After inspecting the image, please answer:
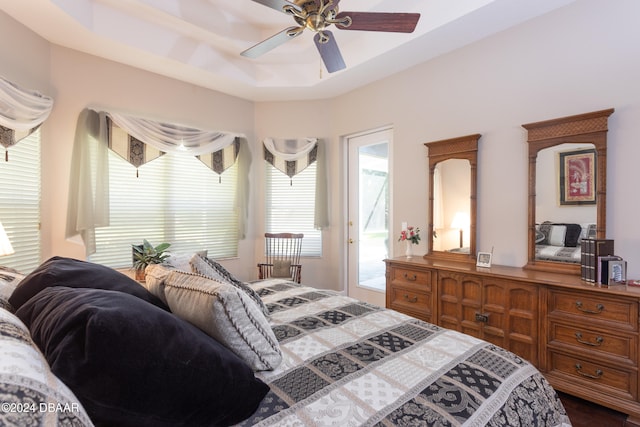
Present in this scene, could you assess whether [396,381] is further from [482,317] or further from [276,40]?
[276,40]

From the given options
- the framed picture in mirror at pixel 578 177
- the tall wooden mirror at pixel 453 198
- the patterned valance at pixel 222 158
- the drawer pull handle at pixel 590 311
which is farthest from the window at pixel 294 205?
the drawer pull handle at pixel 590 311

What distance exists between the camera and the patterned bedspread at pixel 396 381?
922mm

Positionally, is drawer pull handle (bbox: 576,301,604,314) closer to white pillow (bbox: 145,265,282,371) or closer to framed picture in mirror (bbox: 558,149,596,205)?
framed picture in mirror (bbox: 558,149,596,205)

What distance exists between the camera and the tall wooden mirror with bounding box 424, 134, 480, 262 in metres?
2.90

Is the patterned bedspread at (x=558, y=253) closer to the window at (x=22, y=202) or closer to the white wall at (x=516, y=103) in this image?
the white wall at (x=516, y=103)

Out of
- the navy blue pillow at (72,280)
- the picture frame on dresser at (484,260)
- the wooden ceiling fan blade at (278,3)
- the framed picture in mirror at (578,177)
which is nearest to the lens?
the navy blue pillow at (72,280)

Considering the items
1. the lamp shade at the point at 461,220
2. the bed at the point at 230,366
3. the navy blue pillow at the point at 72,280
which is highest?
the lamp shade at the point at 461,220

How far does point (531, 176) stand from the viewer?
8.33ft

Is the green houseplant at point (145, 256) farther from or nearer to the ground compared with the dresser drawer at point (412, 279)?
farther from the ground

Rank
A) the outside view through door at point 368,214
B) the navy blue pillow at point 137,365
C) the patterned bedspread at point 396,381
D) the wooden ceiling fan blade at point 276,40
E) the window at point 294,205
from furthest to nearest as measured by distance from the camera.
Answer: the window at point 294,205 < the outside view through door at point 368,214 < the wooden ceiling fan blade at point 276,40 < the patterned bedspread at point 396,381 < the navy blue pillow at point 137,365

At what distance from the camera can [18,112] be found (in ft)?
7.97

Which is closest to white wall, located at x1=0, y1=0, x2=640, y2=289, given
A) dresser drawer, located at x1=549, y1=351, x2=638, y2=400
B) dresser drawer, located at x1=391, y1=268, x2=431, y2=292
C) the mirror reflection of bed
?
the mirror reflection of bed

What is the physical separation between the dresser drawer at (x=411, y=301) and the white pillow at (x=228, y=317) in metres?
1.99

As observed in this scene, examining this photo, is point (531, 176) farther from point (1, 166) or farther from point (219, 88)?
point (1, 166)
